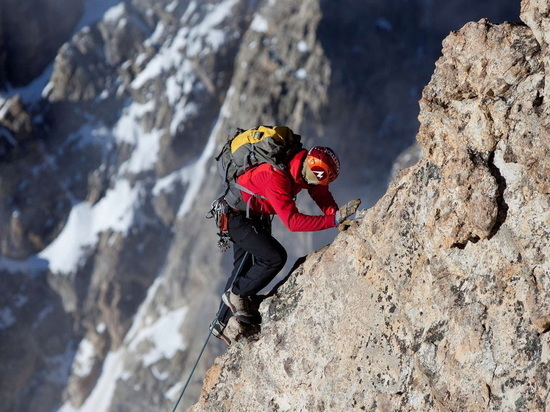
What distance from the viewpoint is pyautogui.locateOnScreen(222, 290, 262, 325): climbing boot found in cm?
857

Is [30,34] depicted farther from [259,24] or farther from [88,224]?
[259,24]

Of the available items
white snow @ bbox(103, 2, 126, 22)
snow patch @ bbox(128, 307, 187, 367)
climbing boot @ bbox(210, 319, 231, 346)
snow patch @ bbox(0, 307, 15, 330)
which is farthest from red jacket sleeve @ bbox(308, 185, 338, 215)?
white snow @ bbox(103, 2, 126, 22)

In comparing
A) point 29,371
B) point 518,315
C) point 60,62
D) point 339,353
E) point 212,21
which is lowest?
point 29,371

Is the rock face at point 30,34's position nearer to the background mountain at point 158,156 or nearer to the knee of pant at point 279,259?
the background mountain at point 158,156

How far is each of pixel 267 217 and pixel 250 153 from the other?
114cm

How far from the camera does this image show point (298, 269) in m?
8.28

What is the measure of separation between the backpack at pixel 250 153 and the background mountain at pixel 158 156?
6406 centimetres

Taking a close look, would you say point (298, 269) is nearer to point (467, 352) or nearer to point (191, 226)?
point (467, 352)

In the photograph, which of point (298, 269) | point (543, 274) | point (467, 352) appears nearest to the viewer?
point (543, 274)

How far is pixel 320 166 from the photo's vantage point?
7.61 meters

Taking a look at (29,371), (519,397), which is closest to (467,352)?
(519,397)

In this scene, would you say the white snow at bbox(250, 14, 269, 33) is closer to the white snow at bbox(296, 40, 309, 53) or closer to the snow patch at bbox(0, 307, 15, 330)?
the white snow at bbox(296, 40, 309, 53)

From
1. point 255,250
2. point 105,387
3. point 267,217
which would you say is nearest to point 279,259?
point 255,250

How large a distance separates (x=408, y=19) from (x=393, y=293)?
84.4 m
